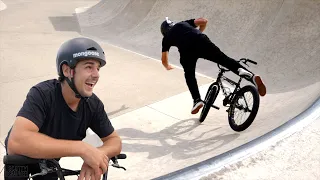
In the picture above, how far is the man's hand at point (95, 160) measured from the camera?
1757mm

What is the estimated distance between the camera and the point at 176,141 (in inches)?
190

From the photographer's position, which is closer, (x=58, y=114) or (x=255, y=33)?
(x=58, y=114)

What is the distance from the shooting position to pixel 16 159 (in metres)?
1.71

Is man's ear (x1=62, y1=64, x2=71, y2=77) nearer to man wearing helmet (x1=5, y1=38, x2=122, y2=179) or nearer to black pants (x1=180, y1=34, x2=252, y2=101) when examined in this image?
man wearing helmet (x1=5, y1=38, x2=122, y2=179)

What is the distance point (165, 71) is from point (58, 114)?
6226mm

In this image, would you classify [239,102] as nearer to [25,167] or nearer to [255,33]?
[25,167]

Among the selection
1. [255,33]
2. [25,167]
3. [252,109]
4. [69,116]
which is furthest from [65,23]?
[25,167]

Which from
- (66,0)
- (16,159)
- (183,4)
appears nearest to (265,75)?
(183,4)

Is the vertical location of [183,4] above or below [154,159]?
above

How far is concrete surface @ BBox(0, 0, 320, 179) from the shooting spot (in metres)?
4.55

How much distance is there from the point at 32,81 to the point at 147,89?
2.55m

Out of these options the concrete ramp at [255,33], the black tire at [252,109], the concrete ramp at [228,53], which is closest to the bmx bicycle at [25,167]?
the concrete ramp at [228,53]

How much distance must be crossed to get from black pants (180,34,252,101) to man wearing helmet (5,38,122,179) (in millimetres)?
2882

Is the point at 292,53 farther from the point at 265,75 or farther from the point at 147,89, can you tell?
the point at 147,89
